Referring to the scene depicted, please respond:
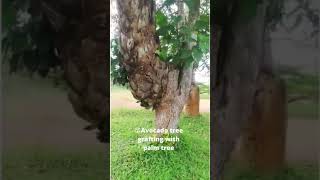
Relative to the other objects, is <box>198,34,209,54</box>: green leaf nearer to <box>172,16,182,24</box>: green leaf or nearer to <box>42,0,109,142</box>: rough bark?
<box>172,16,182,24</box>: green leaf

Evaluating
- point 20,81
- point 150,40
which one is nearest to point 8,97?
point 20,81

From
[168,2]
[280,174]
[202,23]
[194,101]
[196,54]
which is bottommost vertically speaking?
[280,174]

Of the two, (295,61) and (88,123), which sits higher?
(295,61)

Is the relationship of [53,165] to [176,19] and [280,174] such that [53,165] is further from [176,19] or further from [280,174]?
[280,174]

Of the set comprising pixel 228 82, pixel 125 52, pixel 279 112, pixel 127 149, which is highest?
pixel 125 52

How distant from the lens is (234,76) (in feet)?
7.35

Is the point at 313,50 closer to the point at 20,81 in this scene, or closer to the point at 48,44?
the point at 48,44

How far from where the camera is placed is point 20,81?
227 centimetres

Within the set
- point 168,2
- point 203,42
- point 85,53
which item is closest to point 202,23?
point 203,42

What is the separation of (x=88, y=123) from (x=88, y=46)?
39 cm

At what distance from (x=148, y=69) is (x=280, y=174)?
0.87m

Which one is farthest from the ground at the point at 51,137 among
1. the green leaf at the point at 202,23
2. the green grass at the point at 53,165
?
the green leaf at the point at 202,23

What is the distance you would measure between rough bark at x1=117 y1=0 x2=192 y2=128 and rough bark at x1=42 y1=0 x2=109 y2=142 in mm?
109

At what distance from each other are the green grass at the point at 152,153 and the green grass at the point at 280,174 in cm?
14
